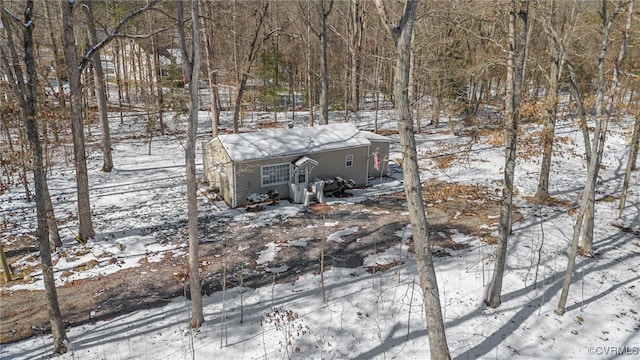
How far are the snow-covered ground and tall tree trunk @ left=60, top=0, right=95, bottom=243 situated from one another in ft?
2.07

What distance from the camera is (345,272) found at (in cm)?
1051

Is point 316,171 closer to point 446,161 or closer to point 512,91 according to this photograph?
point 446,161

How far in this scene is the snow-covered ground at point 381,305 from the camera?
7.67 meters

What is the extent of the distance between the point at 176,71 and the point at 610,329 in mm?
29044

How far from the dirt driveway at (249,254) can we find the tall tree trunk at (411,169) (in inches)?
99.3

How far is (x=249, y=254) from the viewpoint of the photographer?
11.6m

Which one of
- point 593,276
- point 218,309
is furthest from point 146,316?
point 593,276

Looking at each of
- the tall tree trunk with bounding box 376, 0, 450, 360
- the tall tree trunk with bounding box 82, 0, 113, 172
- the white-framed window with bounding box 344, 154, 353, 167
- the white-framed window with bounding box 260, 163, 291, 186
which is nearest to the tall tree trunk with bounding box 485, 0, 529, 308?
the tall tree trunk with bounding box 376, 0, 450, 360

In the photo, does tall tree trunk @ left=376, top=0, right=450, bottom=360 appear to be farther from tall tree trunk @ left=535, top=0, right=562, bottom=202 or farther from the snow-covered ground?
tall tree trunk @ left=535, top=0, right=562, bottom=202

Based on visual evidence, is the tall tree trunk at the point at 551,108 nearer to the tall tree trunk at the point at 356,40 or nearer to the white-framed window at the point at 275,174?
the white-framed window at the point at 275,174

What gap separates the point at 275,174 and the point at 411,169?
10.8m

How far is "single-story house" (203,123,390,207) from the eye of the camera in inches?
605

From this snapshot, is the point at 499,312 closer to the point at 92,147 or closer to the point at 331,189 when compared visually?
the point at 331,189

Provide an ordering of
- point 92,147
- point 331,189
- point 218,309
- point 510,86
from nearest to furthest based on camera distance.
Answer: point 510,86 → point 218,309 → point 331,189 → point 92,147
